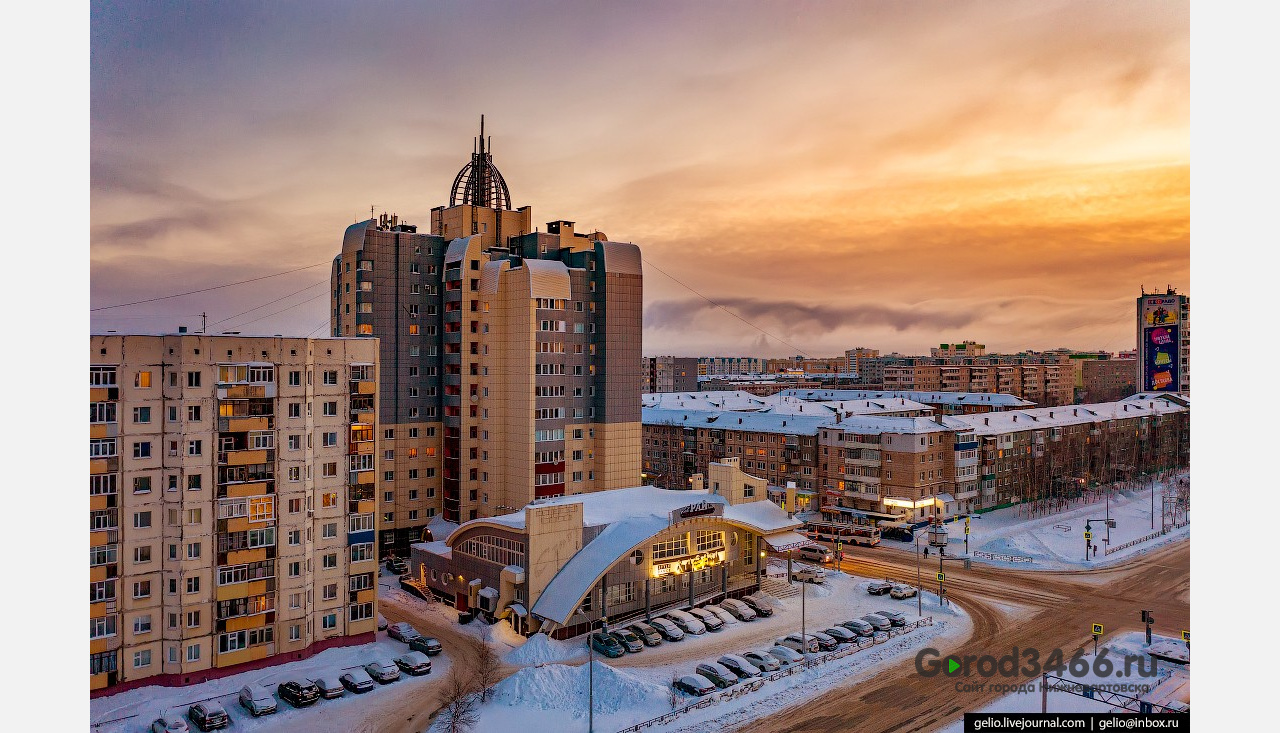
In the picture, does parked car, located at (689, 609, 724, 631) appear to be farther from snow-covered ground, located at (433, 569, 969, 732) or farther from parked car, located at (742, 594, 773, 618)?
parked car, located at (742, 594, 773, 618)

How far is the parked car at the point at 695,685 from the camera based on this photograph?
19922 mm

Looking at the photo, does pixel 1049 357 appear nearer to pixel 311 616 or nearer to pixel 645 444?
pixel 645 444

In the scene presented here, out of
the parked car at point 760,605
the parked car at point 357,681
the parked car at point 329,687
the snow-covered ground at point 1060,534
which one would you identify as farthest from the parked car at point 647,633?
the snow-covered ground at point 1060,534

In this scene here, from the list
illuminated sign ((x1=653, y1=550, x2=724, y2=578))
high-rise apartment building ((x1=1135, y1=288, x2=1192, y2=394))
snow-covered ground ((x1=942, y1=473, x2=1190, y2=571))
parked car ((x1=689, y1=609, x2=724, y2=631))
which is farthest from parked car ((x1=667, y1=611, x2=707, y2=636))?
high-rise apartment building ((x1=1135, y1=288, x2=1192, y2=394))

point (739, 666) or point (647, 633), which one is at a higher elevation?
point (739, 666)

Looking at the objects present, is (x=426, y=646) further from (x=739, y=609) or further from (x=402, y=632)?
(x=739, y=609)

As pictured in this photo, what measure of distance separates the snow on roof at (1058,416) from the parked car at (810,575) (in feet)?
64.4

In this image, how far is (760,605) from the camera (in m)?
27.1

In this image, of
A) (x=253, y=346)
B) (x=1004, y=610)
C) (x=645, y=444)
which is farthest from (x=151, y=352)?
(x=645, y=444)

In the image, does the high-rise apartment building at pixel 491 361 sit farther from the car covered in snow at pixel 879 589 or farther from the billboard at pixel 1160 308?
the billboard at pixel 1160 308

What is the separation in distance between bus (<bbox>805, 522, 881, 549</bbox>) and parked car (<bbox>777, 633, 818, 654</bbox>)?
48.6 feet

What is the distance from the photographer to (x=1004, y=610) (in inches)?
1063

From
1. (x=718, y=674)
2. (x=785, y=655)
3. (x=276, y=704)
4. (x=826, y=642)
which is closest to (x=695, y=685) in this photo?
(x=718, y=674)

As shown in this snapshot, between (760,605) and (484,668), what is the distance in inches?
412
